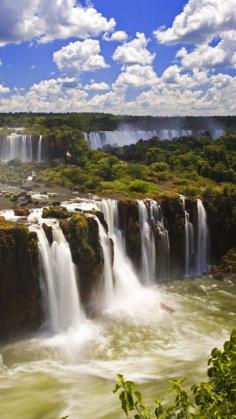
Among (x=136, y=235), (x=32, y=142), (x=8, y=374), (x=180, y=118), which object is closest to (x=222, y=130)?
(x=180, y=118)

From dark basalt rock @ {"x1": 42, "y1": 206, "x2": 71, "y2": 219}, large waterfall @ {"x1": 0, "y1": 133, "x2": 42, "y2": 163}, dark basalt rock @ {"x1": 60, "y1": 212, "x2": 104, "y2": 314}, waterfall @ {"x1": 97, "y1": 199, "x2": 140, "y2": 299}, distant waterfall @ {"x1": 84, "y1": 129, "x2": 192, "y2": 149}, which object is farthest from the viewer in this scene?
distant waterfall @ {"x1": 84, "y1": 129, "x2": 192, "y2": 149}

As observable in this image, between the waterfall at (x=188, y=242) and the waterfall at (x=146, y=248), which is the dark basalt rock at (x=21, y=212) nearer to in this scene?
the waterfall at (x=146, y=248)

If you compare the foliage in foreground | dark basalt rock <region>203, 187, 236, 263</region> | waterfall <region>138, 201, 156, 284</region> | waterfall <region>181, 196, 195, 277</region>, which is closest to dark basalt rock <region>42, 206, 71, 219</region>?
waterfall <region>138, 201, 156, 284</region>

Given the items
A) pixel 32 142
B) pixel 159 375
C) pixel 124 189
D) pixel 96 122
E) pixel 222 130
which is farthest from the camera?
pixel 222 130

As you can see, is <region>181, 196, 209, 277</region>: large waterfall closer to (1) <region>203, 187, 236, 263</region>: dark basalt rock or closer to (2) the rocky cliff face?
(1) <region>203, 187, 236, 263</region>: dark basalt rock

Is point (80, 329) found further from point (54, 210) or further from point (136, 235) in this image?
point (136, 235)
